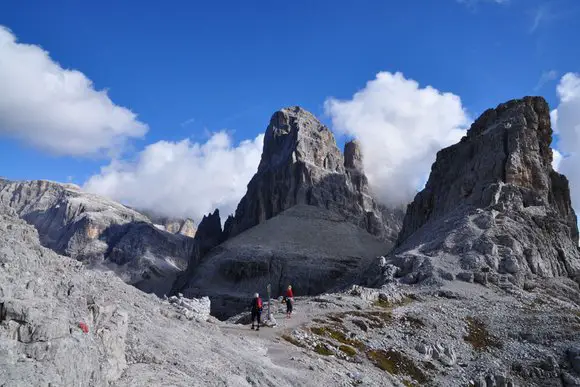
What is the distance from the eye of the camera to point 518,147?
421ft

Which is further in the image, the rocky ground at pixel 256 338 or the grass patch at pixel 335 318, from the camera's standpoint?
the grass patch at pixel 335 318

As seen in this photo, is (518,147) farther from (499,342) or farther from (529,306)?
(499,342)

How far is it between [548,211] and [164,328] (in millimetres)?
110468

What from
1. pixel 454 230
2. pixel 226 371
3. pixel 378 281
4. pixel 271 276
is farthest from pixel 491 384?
pixel 271 276

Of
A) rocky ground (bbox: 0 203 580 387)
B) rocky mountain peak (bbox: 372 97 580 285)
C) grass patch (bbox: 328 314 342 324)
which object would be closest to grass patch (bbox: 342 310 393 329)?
rocky ground (bbox: 0 203 580 387)

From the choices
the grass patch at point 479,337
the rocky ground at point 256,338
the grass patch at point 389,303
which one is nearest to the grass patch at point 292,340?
the rocky ground at point 256,338

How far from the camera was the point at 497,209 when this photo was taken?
363 ft

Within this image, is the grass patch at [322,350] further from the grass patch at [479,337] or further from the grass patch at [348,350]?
the grass patch at [479,337]

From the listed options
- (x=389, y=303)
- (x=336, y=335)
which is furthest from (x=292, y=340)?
(x=389, y=303)

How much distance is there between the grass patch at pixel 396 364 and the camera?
126ft

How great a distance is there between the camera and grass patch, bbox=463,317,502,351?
52037 mm

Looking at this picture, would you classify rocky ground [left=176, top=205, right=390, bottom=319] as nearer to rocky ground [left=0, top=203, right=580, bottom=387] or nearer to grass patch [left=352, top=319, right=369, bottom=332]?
rocky ground [left=0, top=203, right=580, bottom=387]

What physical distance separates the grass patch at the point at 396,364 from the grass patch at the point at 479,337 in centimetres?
1284

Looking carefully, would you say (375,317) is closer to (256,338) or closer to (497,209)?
(256,338)
